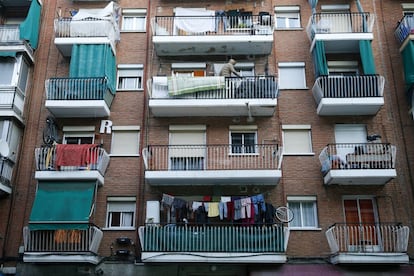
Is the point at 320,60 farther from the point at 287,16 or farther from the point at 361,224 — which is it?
the point at 361,224

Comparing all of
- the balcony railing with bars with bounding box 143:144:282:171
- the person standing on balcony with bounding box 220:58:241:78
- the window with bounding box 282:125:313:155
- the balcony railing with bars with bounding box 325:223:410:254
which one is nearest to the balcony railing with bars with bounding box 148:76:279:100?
the person standing on balcony with bounding box 220:58:241:78

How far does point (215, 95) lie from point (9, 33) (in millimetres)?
8165

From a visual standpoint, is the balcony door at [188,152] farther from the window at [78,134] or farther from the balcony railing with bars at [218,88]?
the window at [78,134]

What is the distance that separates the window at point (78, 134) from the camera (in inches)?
644

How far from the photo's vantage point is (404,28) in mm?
16688

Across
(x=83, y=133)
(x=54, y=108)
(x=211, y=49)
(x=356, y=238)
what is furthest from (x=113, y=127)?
(x=356, y=238)

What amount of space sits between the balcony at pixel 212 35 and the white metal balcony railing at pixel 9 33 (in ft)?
16.6

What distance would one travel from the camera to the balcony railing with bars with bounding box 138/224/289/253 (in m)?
13.9

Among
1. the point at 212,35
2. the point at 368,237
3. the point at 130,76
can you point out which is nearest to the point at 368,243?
the point at 368,237

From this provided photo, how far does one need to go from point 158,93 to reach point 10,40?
6.04 meters

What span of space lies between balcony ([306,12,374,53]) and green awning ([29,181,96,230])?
9548mm

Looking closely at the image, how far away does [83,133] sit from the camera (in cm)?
1642

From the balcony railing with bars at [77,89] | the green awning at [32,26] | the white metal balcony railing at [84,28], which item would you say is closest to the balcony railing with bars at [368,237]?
the balcony railing with bars at [77,89]

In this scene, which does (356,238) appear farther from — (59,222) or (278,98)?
(59,222)
